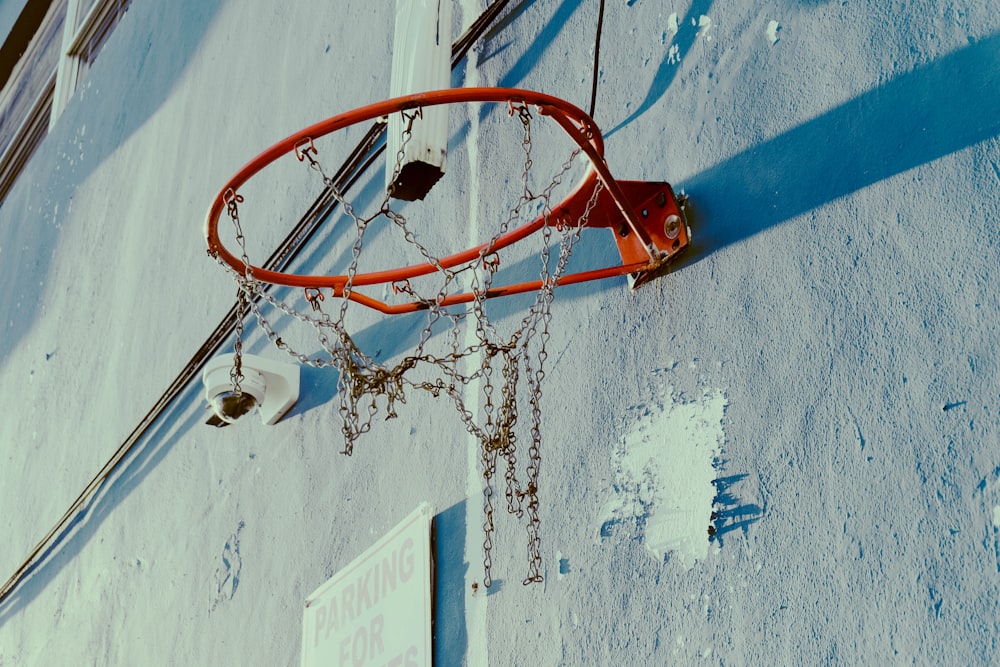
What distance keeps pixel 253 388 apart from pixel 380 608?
1039 millimetres

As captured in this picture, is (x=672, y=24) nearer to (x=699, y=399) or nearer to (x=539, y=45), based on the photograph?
(x=539, y=45)

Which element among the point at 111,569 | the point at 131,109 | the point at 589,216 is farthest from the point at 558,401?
the point at 131,109

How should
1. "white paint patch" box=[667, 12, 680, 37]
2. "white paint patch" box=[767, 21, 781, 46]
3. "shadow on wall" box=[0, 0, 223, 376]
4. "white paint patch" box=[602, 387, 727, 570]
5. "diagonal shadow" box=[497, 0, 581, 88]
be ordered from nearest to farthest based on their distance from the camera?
1. "white paint patch" box=[602, 387, 727, 570]
2. "white paint patch" box=[767, 21, 781, 46]
3. "white paint patch" box=[667, 12, 680, 37]
4. "diagonal shadow" box=[497, 0, 581, 88]
5. "shadow on wall" box=[0, 0, 223, 376]

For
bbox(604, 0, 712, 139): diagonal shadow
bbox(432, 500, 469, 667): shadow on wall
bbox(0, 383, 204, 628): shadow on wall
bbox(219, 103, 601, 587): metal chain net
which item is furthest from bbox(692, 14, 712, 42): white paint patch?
bbox(0, 383, 204, 628): shadow on wall

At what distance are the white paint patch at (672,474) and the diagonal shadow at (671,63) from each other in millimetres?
872

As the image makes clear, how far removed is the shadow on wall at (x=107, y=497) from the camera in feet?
15.4

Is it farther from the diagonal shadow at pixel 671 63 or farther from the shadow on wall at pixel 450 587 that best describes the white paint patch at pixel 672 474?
the diagonal shadow at pixel 671 63

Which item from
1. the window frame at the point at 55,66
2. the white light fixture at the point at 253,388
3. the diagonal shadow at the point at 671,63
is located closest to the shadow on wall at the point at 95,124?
the window frame at the point at 55,66

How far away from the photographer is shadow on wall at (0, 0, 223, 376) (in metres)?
6.17

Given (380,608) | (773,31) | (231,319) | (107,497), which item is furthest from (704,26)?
(107,497)

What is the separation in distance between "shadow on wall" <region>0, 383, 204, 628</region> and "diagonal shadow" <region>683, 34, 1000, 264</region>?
2.64 m

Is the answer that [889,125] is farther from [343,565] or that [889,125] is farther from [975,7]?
[343,565]

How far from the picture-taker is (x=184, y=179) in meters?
5.54

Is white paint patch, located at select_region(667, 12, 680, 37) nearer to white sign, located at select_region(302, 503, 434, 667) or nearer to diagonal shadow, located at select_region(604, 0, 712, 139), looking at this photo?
diagonal shadow, located at select_region(604, 0, 712, 139)
